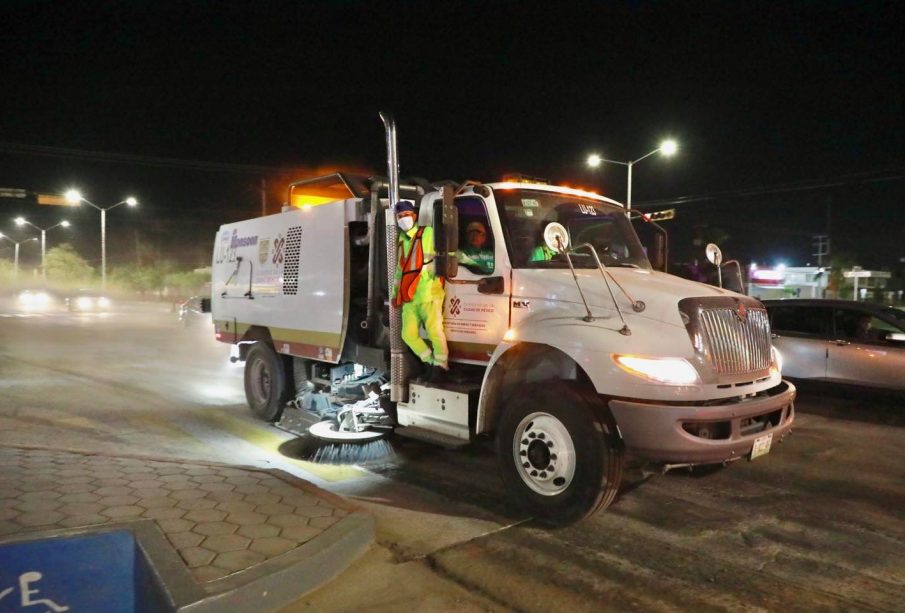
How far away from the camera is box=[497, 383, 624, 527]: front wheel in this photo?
458 centimetres

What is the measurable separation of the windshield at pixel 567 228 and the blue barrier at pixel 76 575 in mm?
3345

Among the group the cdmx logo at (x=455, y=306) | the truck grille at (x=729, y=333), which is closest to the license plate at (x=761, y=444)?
the truck grille at (x=729, y=333)

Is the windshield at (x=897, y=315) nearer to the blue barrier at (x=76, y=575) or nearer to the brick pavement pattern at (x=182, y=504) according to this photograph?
the brick pavement pattern at (x=182, y=504)

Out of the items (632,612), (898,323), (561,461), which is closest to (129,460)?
(561,461)

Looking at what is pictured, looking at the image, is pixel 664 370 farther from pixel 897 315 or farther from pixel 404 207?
pixel 897 315

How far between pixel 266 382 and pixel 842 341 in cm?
753

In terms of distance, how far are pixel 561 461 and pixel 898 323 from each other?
6104 millimetres

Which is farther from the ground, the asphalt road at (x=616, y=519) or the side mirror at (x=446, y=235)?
the side mirror at (x=446, y=235)

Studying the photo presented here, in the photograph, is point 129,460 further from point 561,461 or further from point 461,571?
point 561,461

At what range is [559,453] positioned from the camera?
4.80 metres

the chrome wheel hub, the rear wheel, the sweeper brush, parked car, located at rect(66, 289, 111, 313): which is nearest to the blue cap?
the chrome wheel hub

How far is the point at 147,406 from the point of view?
942 centimetres

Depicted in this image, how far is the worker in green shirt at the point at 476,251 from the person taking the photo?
5.57 meters

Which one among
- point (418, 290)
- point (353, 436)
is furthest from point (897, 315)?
point (353, 436)
